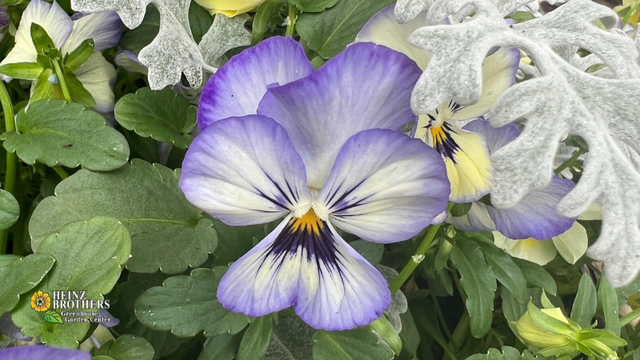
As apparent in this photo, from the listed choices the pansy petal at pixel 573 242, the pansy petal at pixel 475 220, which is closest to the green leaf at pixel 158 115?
the pansy petal at pixel 475 220

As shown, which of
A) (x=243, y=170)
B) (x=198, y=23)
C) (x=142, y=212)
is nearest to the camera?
(x=243, y=170)

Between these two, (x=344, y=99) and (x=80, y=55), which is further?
(x=80, y=55)

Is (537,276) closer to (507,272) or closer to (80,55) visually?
(507,272)

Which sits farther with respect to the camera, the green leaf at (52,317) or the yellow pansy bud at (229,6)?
the yellow pansy bud at (229,6)

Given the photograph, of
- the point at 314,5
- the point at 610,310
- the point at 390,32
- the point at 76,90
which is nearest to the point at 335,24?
the point at 314,5

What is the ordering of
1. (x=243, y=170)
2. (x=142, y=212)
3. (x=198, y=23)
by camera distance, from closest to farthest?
1. (x=243, y=170)
2. (x=142, y=212)
3. (x=198, y=23)

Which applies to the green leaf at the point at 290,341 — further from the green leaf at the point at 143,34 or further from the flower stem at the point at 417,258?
the green leaf at the point at 143,34

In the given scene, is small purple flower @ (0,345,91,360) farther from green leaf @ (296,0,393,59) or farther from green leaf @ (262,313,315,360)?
green leaf @ (296,0,393,59)

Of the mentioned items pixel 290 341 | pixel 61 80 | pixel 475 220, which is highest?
pixel 61 80
